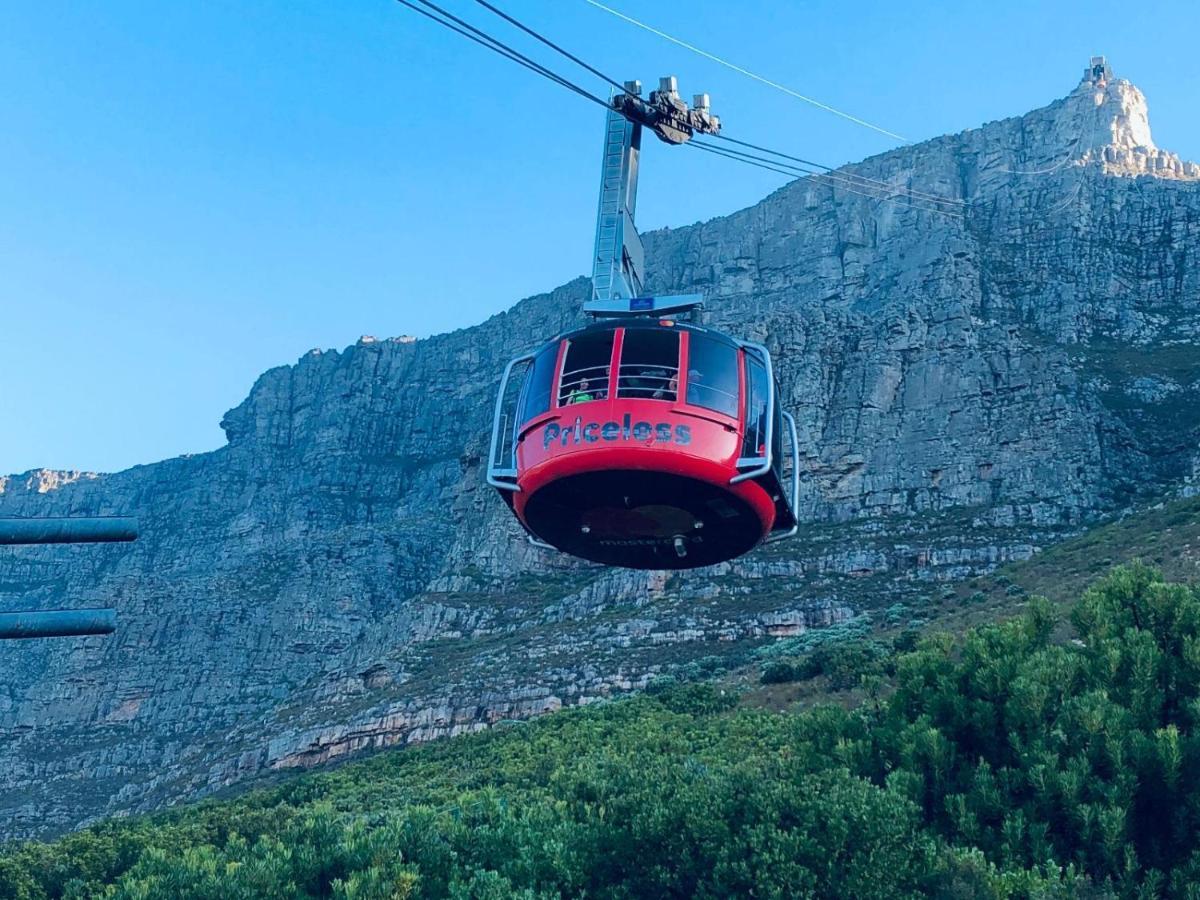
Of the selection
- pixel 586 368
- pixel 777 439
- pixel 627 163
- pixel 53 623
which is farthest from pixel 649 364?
pixel 53 623

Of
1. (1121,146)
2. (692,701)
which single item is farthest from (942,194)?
(692,701)

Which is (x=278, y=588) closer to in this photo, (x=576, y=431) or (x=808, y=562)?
(x=808, y=562)

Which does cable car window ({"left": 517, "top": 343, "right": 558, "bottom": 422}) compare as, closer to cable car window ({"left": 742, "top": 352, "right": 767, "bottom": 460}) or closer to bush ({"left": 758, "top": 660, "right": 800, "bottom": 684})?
cable car window ({"left": 742, "top": 352, "right": 767, "bottom": 460})

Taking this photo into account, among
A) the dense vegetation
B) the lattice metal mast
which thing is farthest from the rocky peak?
the lattice metal mast

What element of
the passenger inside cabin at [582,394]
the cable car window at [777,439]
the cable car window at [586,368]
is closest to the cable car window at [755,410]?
the cable car window at [777,439]

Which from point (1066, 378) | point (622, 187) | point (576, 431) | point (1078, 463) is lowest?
point (576, 431)

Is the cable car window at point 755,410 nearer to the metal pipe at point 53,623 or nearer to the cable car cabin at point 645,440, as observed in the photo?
the cable car cabin at point 645,440

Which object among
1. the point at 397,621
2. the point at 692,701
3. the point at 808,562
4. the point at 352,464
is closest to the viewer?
the point at 692,701
